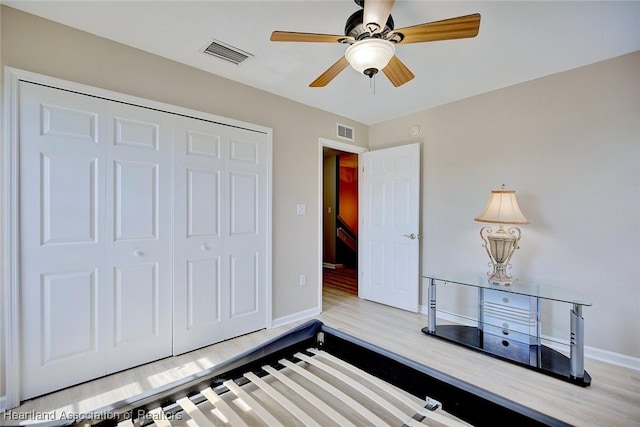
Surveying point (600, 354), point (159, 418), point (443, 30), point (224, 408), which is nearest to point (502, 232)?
point (600, 354)

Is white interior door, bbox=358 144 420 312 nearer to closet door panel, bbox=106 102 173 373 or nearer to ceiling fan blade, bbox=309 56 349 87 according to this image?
ceiling fan blade, bbox=309 56 349 87

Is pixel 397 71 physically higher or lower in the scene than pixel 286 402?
higher

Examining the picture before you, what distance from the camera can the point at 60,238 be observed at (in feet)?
6.49

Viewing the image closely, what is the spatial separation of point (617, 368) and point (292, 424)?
2584 mm

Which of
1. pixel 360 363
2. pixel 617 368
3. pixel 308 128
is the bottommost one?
pixel 617 368

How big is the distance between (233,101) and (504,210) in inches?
106

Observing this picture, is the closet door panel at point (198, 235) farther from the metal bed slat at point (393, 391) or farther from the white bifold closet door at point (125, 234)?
the metal bed slat at point (393, 391)

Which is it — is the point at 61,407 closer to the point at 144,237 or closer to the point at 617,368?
the point at 144,237

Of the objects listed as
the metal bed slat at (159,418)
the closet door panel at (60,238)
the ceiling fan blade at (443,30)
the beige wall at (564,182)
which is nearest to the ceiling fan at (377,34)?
the ceiling fan blade at (443,30)

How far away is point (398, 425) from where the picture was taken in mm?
1575

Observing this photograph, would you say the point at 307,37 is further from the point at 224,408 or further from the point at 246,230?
the point at 224,408

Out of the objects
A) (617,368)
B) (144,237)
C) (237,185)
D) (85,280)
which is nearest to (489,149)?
(617,368)

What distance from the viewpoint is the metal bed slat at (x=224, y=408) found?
1.25m

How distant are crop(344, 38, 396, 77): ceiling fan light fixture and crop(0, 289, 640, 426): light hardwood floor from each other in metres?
2.23
